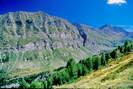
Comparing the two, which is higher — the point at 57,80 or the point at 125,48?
the point at 125,48

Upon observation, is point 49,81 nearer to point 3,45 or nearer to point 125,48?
point 125,48

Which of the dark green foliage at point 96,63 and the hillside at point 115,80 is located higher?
the dark green foliage at point 96,63

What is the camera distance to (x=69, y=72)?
17300 cm

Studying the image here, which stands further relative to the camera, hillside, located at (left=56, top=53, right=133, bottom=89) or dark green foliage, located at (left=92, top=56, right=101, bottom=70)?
dark green foliage, located at (left=92, top=56, right=101, bottom=70)

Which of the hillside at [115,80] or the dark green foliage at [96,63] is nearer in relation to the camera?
the hillside at [115,80]

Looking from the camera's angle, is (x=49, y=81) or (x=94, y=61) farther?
(x=94, y=61)

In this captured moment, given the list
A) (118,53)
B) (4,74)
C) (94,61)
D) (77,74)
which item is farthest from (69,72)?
(4,74)

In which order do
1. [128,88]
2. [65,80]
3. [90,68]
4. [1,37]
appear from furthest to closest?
[90,68], [65,80], [1,37], [128,88]

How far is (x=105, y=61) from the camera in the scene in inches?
7249

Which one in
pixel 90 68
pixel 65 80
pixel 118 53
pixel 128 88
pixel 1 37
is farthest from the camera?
pixel 118 53

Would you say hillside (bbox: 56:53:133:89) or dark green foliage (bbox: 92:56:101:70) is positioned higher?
dark green foliage (bbox: 92:56:101:70)

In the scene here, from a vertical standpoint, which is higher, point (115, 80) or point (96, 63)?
point (96, 63)

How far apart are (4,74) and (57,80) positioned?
119612mm

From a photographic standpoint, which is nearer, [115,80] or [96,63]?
[115,80]
